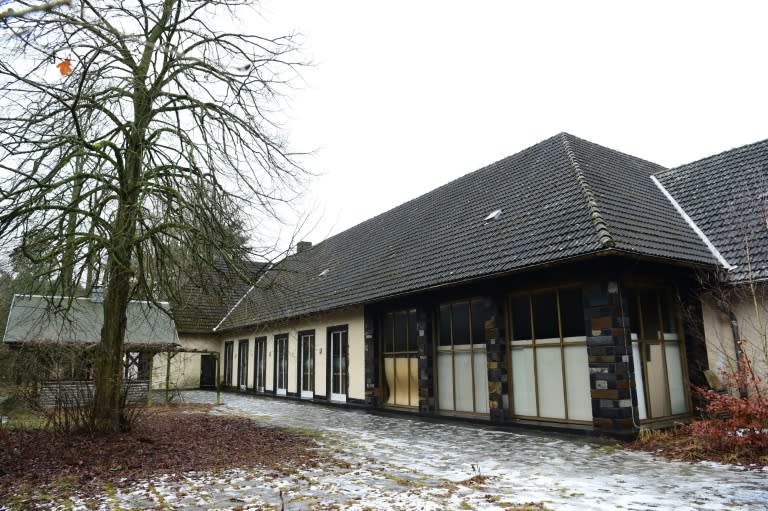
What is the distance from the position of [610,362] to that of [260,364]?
659 inches

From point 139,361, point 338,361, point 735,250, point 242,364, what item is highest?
point 735,250

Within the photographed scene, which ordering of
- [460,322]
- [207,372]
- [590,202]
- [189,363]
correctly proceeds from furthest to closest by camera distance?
[207,372]
[189,363]
[460,322]
[590,202]

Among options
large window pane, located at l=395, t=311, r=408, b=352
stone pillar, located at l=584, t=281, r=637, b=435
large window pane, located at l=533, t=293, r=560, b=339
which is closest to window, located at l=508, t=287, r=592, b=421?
large window pane, located at l=533, t=293, r=560, b=339

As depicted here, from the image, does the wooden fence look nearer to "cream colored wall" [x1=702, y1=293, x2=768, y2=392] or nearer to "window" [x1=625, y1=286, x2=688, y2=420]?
"window" [x1=625, y1=286, x2=688, y2=420]

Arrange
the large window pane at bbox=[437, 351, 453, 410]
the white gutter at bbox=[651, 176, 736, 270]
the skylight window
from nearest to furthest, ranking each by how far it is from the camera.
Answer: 1. the white gutter at bbox=[651, 176, 736, 270]
2. the large window pane at bbox=[437, 351, 453, 410]
3. the skylight window

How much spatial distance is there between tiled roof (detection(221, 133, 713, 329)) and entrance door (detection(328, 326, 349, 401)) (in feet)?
3.68

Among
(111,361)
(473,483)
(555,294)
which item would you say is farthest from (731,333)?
(111,361)

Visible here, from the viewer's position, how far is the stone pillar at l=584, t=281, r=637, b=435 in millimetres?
9352

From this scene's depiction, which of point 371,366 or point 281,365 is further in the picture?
point 281,365

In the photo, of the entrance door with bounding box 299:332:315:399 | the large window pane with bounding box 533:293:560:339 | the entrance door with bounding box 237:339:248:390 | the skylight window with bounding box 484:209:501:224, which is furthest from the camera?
the entrance door with bounding box 237:339:248:390

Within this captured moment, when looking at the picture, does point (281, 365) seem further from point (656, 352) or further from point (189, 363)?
point (656, 352)

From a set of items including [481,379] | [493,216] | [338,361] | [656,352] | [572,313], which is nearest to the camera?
[572,313]

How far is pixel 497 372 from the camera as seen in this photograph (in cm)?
1156

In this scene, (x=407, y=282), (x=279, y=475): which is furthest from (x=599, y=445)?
(x=407, y=282)
